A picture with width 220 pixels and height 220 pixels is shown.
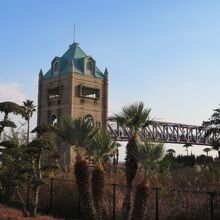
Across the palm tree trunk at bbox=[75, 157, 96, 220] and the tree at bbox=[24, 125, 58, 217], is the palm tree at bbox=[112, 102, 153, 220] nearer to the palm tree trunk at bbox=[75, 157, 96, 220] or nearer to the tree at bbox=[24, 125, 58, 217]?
the palm tree trunk at bbox=[75, 157, 96, 220]

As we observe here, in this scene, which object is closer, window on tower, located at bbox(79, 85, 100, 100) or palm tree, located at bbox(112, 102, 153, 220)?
palm tree, located at bbox(112, 102, 153, 220)

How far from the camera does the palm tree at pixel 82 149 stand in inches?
527

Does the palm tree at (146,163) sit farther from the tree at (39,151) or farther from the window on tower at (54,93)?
the window on tower at (54,93)

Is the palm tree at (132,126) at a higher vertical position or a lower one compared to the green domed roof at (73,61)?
lower

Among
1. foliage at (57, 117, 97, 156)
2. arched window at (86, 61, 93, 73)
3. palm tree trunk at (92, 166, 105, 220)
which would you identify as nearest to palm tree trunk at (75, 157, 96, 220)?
palm tree trunk at (92, 166, 105, 220)

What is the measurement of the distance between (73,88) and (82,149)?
74.6m

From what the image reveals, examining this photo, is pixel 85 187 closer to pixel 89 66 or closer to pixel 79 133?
pixel 79 133

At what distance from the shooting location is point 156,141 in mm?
12969

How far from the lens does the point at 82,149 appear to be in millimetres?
13633

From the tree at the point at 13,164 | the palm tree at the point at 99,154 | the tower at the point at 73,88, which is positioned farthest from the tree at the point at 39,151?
the tower at the point at 73,88

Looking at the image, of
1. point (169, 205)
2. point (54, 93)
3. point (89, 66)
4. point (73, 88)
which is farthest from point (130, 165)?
point (54, 93)

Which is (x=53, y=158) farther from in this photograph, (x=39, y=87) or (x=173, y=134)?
(x=173, y=134)

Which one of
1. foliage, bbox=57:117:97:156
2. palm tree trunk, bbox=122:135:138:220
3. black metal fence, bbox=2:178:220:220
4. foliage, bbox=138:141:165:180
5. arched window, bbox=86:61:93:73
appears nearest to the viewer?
foliage, bbox=138:141:165:180

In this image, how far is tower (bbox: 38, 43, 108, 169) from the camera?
87938 mm
